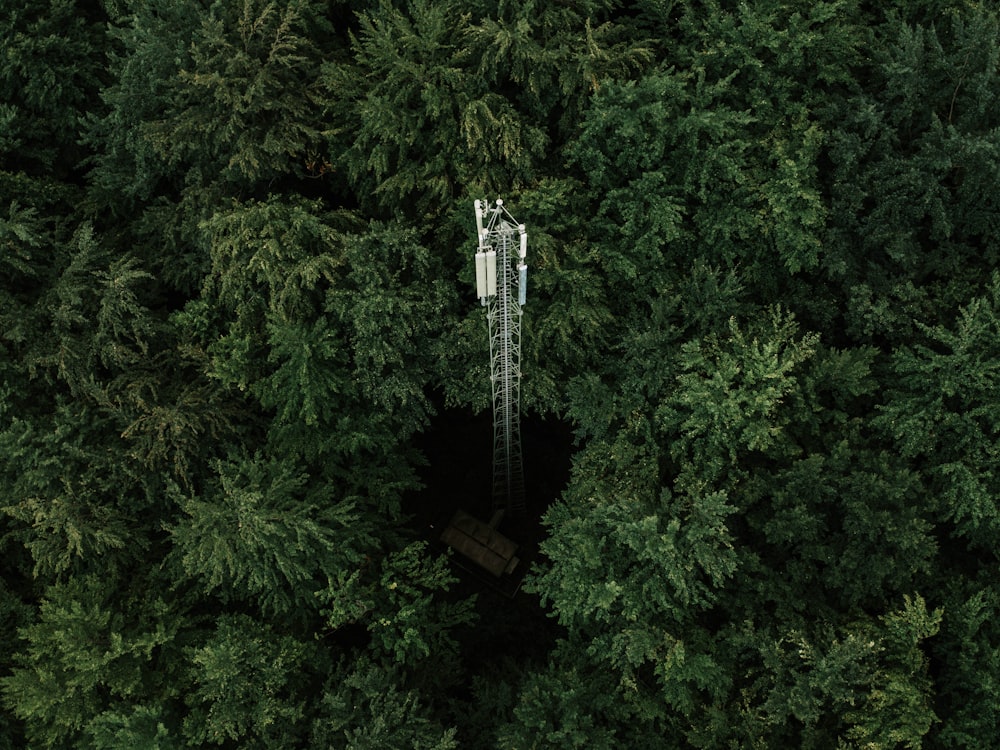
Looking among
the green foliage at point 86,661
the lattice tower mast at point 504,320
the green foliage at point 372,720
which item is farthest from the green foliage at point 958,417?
the green foliage at point 86,661

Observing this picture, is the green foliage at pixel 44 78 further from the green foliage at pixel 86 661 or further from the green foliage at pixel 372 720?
the green foliage at pixel 372 720

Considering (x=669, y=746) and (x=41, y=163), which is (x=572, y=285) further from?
(x=41, y=163)

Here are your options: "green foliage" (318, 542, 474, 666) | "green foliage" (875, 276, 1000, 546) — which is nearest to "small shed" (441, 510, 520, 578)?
"green foliage" (318, 542, 474, 666)

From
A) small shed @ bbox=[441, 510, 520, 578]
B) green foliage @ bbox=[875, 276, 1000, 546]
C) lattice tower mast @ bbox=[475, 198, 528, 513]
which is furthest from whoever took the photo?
small shed @ bbox=[441, 510, 520, 578]

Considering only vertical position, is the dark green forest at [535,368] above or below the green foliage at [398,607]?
above

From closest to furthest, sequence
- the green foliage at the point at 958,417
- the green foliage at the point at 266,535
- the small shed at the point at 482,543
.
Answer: the green foliage at the point at 958,417 → the green foliage at the point at 266,535 → the small shed at the point at 482,543

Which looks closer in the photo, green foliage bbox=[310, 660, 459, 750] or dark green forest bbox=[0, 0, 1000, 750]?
green foliage bbox=[310, 660, 459, 750]

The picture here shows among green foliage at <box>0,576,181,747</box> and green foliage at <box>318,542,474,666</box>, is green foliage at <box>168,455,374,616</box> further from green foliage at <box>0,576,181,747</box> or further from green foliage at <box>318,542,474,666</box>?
green foliage at <box>0,576,181,747</box>
